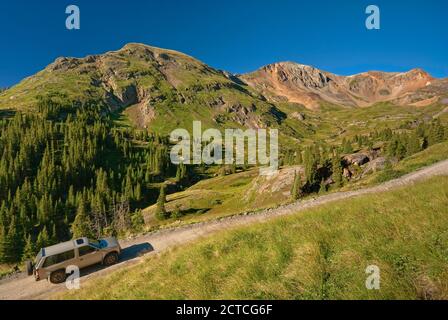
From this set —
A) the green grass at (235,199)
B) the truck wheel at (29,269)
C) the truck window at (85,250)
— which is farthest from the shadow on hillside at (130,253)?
the green grass at (235,199)

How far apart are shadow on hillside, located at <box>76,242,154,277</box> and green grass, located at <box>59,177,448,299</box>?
6176mm

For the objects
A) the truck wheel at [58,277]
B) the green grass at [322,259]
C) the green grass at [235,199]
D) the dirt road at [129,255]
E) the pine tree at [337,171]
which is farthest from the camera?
the green grass at [235,199]

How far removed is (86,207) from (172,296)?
14722cm

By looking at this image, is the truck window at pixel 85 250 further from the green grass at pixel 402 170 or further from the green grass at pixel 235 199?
the green grass at pixel 235 199

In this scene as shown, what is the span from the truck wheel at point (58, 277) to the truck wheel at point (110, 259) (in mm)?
2554

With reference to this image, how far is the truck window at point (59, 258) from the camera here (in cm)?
1866

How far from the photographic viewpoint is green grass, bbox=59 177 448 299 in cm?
767

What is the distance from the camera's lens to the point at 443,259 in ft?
25.1

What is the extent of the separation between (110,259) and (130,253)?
1775mm

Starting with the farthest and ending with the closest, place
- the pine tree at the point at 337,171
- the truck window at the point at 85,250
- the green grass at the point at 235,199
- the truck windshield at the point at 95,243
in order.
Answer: the green grass at the point at 235,199
the pine tree at the point at 337,171
the truck windshield at the point at 95,243
the truck window at the point at 85,250

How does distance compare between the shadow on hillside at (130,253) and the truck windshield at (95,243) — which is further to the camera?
the truck windshield at (95,243)

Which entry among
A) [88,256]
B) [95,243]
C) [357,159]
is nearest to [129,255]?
[95,243]

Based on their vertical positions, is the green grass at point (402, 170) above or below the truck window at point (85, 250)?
above
